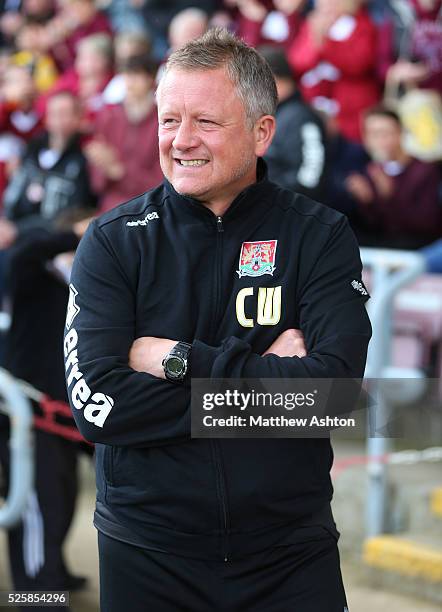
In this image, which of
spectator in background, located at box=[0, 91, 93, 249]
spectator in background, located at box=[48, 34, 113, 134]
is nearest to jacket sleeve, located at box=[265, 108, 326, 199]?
spectator in background, located at box=[0, 91, 93, 249]

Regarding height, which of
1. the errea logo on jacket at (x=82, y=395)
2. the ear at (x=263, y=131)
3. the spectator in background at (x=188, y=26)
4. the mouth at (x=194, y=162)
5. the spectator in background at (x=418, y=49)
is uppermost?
the spectator in background at (x=188, y=26)

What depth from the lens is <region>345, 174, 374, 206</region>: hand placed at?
6.30 m

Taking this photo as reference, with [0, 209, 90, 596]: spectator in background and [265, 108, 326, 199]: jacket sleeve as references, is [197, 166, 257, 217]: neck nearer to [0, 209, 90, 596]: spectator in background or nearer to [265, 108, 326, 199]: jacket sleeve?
[0, 209, 90, 596]: spectator in background

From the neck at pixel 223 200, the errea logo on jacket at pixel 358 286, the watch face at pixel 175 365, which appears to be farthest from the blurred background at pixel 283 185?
the watch face at pixel 175 365

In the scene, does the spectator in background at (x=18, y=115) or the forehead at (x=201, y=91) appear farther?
the spectator in background at (x=18, y=115)

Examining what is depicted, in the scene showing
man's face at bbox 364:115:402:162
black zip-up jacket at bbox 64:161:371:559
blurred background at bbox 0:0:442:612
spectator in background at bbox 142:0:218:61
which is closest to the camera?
black zip-up jacket at bbox 64:161:371:559

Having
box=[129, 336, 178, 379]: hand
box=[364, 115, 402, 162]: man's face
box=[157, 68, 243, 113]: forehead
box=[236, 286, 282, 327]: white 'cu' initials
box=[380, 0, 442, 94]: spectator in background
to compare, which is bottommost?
box=[129, 336, 178, 379]: hand

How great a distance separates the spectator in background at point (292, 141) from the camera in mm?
5242

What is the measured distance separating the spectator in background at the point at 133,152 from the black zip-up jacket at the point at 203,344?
4.11 m

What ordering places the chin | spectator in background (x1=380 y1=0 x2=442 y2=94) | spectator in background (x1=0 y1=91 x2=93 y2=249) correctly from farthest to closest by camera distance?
spectator in background (x1=380 y1=0 x2=442 y2=94) → spectator in background (x1=0 y1=91 x2=93 y2=249) → the chin

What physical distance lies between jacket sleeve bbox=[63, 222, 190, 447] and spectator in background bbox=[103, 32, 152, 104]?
5138mm

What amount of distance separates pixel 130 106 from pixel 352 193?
1.46 metres

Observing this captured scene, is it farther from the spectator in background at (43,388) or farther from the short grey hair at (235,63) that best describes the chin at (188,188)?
the spectator in background at (43,388)

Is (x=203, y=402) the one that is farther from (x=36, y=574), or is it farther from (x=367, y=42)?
(x=367, y=42)
